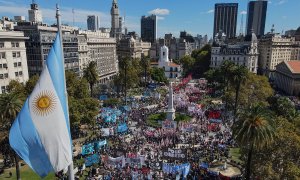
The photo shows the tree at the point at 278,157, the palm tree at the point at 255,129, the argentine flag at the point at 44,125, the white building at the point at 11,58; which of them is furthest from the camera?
the white building at the point at 11,58

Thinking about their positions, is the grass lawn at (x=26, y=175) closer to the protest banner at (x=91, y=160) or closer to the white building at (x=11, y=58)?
the protest banner at (x=91, y=160)

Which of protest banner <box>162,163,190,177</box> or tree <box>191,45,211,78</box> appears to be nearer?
protest banner <box>162,163,190,177</box>

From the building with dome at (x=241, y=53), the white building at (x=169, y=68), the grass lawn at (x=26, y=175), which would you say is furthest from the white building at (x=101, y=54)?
the grass lawn at (x=26, y=175)

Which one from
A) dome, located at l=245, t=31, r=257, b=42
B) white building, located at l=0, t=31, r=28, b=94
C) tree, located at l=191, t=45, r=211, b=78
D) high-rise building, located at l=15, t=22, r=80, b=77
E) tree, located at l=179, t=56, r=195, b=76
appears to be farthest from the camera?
tree, located at l=179, t=56, r=195, b=76

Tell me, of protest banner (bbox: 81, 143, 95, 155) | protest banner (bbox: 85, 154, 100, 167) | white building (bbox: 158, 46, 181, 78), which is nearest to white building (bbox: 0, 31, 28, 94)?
protest banner (bbox: 81, 143, 95, 155)

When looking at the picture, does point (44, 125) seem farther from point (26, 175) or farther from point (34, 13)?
point (34, 13)

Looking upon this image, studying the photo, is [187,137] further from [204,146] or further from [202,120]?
[202,120]

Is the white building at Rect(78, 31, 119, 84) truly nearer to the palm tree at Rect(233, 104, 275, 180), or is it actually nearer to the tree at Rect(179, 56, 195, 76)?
the tree at Rect(179, 56, 195, 76)
